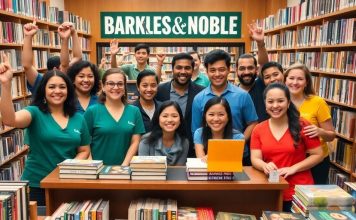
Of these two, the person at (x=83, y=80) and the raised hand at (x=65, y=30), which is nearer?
the person at (x=83, y=80)

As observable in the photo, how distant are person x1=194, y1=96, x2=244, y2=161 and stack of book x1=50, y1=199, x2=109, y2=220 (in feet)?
2.54

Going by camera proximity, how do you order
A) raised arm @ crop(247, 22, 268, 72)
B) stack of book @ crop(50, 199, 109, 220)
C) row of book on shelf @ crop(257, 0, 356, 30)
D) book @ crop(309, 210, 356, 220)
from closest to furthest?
book @ crop(309, 210, 356, 220) < stack of book @ crop(50, 199, 109, 220) < raised arm @ crop(247, 22, 268, 72) < row of book on shelf @ crop(257, 0, 356, 30)

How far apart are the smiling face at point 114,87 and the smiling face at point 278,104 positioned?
3.58 ft

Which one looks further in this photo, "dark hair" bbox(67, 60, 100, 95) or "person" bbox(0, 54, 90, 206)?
"dark hair" bbox(67, 60, 100, 95)

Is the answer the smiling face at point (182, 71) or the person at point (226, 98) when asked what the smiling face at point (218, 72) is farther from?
the smiling face at point (182, 71)

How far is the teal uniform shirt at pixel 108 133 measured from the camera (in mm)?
2420

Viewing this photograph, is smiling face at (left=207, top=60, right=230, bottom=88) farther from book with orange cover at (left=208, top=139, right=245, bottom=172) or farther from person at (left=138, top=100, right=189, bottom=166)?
book with orange cover at (left=208, top=139, right=245, bottom=172)

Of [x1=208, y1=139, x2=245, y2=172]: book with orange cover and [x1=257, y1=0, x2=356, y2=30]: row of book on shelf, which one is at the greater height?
[x1=257, y1=0, x2=356, y2=30]: row of book on shelf

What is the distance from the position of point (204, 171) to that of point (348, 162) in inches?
111

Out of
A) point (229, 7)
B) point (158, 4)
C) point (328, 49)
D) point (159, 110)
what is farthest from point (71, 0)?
point (159, 110)

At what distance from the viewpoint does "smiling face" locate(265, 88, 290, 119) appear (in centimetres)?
213

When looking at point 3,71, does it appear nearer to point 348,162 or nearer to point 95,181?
point 95,181

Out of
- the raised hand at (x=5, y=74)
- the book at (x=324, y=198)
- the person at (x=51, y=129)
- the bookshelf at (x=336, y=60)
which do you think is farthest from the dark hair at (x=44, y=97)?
A: the bookshelf at (x=336, y=60)

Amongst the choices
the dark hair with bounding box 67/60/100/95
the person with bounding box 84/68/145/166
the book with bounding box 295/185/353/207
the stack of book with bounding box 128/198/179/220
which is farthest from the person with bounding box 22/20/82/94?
the book with bounding box 295/185/353/207
